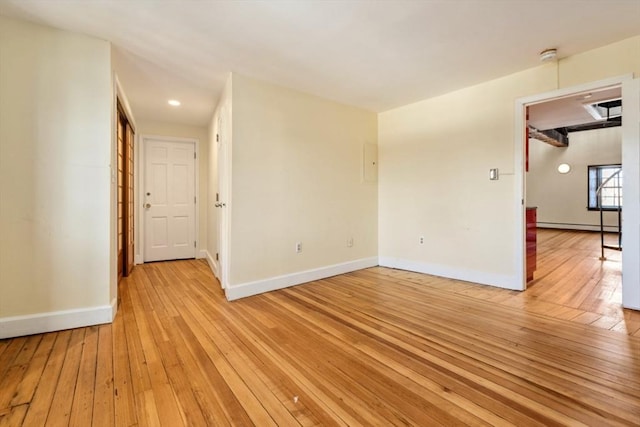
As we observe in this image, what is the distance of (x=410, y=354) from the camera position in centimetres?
196

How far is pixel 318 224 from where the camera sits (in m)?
3.88

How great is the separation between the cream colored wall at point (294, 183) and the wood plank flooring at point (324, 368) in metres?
0.79

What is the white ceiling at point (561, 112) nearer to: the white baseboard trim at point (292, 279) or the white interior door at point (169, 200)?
the white baseboard trim at point (292, 279)

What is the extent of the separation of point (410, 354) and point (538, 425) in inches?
29.0

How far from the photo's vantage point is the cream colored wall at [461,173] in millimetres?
3102

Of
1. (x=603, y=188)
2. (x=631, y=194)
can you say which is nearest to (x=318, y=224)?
(x=631, y=194)

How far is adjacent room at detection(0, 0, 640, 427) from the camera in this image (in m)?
1.62

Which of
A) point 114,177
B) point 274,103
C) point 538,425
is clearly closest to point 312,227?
point 274,103

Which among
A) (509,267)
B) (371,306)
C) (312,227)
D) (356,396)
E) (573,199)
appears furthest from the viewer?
(573,199)

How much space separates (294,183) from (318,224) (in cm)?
65

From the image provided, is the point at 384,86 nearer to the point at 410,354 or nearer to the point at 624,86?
the point at 624,86

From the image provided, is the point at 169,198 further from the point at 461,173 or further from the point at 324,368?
the point at 461,173

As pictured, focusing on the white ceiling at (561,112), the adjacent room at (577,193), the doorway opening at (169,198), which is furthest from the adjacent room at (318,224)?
the doorway opening at (169,198)

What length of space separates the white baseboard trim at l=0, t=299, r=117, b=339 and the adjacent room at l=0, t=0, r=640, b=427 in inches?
0.6
